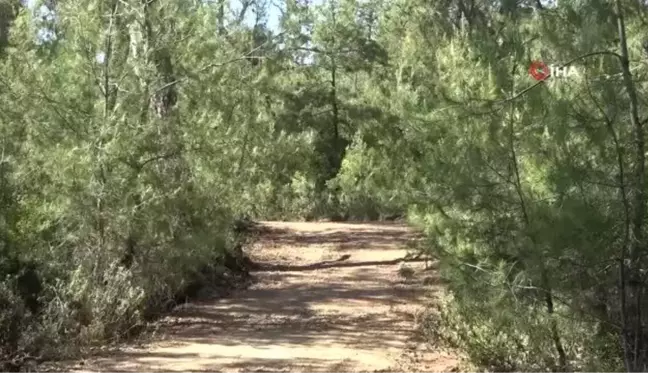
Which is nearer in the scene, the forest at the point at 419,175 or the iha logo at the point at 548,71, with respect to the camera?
the forest at the point at 419,175

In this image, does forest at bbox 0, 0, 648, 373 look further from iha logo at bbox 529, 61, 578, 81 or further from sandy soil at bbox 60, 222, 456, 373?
sandy soil at bbox 60, 222, 456, 373

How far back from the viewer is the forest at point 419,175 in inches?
237

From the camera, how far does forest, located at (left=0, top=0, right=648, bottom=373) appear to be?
6020 mm

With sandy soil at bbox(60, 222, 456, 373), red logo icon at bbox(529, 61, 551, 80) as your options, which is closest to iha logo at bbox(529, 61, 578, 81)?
red logo icon at bbox(529, 61, 551, 80)

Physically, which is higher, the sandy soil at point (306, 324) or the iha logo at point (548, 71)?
the iha logo at point (548, 71)

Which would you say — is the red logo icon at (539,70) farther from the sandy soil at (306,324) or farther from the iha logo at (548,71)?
the sandy soil at (306,324)

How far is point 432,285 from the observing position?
11719 millimetres

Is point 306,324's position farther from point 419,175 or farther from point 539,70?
point 539,70

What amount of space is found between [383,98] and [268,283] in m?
10.0

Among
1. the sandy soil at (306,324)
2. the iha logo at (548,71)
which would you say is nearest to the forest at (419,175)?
the iha logo at (548,71)

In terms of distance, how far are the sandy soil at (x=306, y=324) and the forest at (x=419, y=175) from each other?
1.75 feet

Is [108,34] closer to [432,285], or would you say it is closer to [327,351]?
[327,351]

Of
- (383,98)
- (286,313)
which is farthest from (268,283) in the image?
(383,98)

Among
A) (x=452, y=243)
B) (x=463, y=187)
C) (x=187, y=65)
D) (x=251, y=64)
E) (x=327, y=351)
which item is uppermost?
(x=251, y=64)
